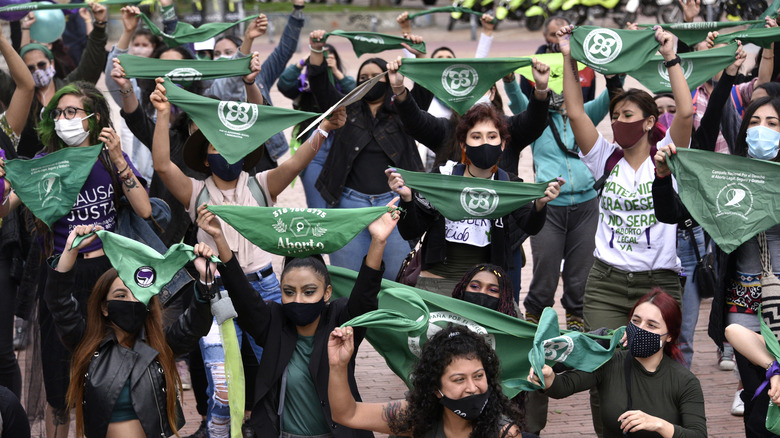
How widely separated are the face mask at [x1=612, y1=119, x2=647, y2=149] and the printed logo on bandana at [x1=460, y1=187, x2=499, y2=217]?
2.70 ft

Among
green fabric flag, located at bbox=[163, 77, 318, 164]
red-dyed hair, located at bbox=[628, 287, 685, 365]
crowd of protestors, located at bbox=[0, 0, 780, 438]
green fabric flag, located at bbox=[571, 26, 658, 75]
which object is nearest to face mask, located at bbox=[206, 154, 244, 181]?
crowd of protestors, located at bbox=[0, 0, 780, 438]

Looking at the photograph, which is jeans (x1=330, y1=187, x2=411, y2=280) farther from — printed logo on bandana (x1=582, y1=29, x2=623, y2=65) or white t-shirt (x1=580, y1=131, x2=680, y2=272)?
printed logo on bandana (x1=582, y1=29, x2=623, y2=65)

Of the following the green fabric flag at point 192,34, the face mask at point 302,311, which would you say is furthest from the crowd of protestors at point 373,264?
the green fabric flag at point 192,34

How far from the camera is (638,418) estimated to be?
15.3ft

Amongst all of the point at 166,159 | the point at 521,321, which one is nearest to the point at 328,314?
the point at 521,321

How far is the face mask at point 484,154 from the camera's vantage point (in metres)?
5.86

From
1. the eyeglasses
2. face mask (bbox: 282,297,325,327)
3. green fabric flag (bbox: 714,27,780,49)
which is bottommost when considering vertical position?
face mask (bbox: 282,297,325,327)

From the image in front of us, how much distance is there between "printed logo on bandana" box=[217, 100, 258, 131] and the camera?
5867 mm

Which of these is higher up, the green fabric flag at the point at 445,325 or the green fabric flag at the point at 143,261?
the green fabric flag at the point at 143,261

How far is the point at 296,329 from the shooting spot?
204 inches

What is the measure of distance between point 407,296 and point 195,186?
157 cm

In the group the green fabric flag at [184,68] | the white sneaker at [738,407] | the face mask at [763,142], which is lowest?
the white sneaker at [738,407]

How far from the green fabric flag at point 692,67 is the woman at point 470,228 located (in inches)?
40.4

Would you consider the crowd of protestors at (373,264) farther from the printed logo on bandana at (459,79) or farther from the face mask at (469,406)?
the printed logo on bandana at (459,79)
